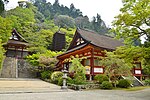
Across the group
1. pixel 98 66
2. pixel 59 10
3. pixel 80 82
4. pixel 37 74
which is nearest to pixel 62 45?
pixel 37 74

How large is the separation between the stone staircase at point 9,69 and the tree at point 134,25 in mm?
17121

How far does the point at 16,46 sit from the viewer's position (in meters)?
33.4

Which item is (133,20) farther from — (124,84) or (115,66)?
(124,84)

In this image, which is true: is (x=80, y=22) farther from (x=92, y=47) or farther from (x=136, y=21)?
(x=136, y=21)

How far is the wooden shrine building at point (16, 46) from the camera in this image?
108 ft

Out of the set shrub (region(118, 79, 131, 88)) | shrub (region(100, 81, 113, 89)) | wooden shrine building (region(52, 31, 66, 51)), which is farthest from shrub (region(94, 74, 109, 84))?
wooden shrine building (region(52, 31, 66, 51))

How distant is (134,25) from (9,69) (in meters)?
20.2

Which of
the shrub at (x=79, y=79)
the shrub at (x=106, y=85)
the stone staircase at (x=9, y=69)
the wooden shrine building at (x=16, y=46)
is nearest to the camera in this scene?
the shrub at (x=106, y=85)

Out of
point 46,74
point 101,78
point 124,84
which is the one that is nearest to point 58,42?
point 46,74

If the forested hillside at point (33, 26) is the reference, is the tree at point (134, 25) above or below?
below

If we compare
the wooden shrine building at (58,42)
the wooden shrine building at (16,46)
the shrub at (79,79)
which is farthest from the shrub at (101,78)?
the wooden shrine building at (58,42)

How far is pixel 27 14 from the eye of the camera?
154 feet

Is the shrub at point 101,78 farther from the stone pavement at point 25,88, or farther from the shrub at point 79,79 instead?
the stone pavement at point 25,88

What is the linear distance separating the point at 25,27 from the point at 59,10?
5388 cm
